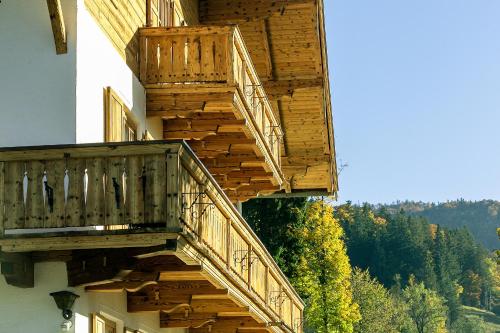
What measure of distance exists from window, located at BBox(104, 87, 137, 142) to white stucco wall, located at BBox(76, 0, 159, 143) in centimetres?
14

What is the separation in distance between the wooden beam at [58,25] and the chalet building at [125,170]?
0.06 feet

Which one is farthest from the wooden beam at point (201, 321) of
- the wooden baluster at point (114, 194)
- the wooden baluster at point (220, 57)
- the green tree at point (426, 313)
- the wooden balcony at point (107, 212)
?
the green tree at point (426, 313)

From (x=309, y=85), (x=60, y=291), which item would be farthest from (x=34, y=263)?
(x=309, y=85)

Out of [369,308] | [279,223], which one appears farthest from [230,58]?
[369,308]

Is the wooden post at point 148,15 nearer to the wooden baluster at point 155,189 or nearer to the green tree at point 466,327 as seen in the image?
the wooden baluster at point 155,189

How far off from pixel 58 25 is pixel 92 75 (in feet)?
3.57

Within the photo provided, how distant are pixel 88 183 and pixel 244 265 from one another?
5779 mm

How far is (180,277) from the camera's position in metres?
18.4

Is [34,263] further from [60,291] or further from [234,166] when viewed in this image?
[234,166]

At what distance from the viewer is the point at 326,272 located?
75.8 meters

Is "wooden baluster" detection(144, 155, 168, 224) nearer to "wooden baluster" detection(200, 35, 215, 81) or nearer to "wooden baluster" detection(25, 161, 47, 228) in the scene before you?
"wooden baluster" detection(25, 161, 47, 228)

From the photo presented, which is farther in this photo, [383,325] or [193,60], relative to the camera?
[383,325]

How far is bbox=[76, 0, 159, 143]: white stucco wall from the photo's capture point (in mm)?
17266

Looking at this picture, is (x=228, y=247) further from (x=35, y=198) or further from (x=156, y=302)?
(x=35, y=198)
